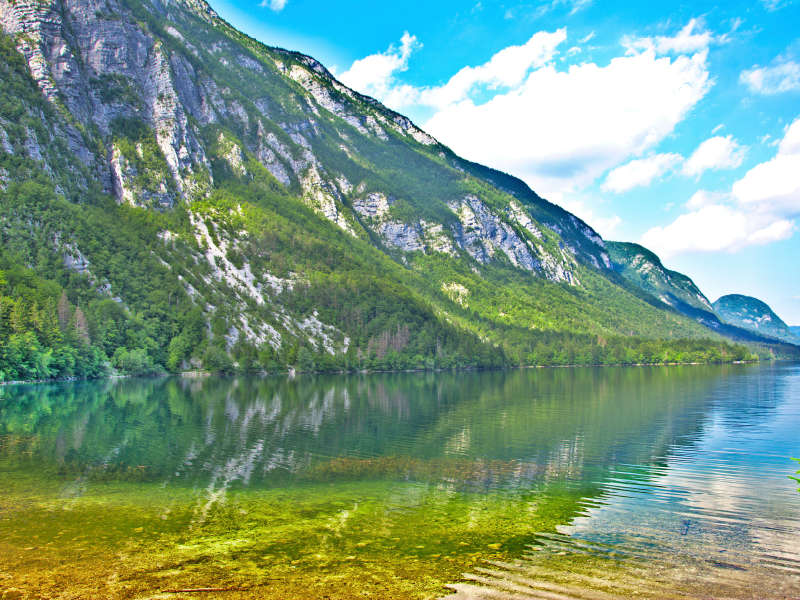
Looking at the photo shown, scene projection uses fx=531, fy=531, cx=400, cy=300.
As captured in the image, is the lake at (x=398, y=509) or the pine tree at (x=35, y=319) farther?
the pine tree at (x=35, y=319)

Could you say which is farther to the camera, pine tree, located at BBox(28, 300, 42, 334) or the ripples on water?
pine tree, located at BBox(28, 300, 42, 334)

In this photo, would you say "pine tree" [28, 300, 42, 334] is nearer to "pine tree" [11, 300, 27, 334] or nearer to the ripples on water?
"pine tree" [11, 300, 27, 334]

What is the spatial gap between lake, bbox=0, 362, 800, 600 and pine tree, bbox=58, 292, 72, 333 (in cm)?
6975

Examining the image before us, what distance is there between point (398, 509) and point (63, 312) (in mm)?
117160

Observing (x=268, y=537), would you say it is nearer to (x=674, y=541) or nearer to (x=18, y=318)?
(x=674, y=541)

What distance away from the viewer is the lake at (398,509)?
13492 millimetres

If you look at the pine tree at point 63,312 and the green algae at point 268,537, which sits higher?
the pine tree at point 63,312

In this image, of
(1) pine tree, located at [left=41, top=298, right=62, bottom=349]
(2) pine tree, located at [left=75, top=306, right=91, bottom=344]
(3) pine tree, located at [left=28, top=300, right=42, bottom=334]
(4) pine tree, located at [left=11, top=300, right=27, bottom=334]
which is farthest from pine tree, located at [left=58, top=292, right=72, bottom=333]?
(4) pine tree, located at [left=11, top=300, right=27, bottom=334]

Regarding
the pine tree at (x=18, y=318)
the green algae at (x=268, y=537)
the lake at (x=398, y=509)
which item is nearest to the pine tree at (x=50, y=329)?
the pine tree at (x=18, y=318)

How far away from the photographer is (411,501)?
870 inches

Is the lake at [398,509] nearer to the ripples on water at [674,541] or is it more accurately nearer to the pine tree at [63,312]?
the ripples on water at [674,541]

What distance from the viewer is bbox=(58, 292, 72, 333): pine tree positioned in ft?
359

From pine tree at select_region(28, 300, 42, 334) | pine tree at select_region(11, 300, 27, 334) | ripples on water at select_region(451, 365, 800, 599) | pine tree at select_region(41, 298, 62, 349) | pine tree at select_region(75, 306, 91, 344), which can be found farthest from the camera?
pine tree at select_region(75, 306, 91, 344)

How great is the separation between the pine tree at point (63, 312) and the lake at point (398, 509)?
229 ft
